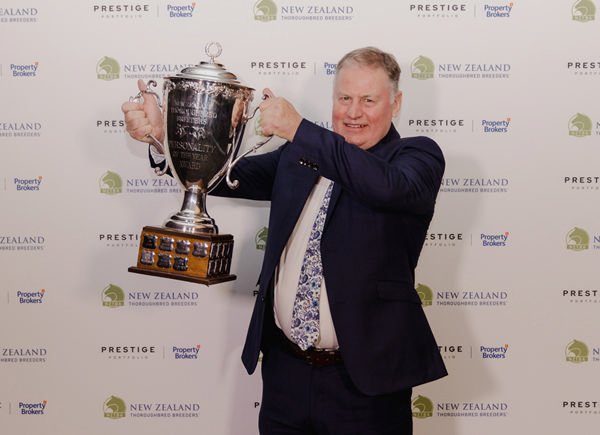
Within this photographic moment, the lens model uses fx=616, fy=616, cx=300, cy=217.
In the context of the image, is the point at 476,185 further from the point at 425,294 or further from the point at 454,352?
the point at 454,352

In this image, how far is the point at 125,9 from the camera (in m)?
2.48

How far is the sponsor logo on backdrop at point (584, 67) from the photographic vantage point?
8.12ft

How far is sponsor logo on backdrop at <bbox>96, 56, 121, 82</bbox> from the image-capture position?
250 cm

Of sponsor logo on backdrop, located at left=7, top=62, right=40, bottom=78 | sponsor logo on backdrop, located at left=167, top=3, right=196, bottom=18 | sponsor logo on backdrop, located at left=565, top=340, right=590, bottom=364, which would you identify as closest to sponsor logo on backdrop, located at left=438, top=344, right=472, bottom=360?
sponsor logo on backdrop, located at left=565, top=340, right=590, bottom=364

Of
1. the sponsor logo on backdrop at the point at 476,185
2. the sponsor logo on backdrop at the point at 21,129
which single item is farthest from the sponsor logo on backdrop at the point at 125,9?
the sponsor logo on backdrop at the point at 476,185

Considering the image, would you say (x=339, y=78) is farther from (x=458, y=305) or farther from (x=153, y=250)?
(x=458, y=305)

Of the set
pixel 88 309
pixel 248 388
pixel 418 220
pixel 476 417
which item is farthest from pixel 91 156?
pixel 476 417

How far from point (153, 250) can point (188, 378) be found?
3.41 ft

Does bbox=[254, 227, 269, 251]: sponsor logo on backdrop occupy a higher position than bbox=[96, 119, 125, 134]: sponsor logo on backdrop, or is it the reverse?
bbox=[96, 119, 125, 134]: sponsor logo on backdrop

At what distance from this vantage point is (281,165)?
195 cm

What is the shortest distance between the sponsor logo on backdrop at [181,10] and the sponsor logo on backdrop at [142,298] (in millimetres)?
1127

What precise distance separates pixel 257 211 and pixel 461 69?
101cm

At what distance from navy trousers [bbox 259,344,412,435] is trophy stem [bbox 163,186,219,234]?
432 mm

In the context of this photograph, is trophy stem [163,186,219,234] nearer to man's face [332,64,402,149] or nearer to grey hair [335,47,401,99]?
man's face [332,64,402,149]
